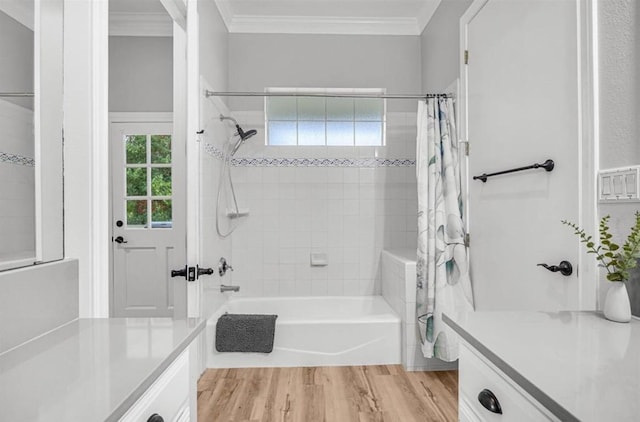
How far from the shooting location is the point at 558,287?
1.68 m

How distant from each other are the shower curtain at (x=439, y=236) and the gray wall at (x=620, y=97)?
1.29 metres

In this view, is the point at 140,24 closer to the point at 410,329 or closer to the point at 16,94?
the point at 16,94

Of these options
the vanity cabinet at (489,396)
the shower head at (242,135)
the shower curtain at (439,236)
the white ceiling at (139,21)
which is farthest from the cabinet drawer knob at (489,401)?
the white ceiling at (139,21)

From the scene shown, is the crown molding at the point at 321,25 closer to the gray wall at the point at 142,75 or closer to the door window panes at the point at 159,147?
the gray wall at the point at 142,75

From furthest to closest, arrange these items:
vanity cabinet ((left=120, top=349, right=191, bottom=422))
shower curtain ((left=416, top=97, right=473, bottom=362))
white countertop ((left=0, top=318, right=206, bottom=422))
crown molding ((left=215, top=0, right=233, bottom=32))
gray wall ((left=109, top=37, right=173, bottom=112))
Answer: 1. gray wall ((left=109, top=37, right=173, bottom=112))
2. crown molding ((left=215, top=0, right=233, bottom=32))
3. shower curtain ((left=416, top=97, right=473, bottom=362))
4. vanity cabinet ((left=120, top=349, right=191, bottom=422))
5. white countertop ((left=0, top=318, right=206, bottom=422))

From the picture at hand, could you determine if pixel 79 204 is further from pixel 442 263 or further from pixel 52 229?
pixel 442 263

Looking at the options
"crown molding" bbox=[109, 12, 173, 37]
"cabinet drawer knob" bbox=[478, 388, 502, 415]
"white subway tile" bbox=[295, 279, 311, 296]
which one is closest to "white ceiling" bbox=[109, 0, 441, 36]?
"crown molding" bbox=[109, 12, 173, 37]

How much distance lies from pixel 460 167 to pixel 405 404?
1.53 meters

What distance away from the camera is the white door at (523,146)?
5.25ft

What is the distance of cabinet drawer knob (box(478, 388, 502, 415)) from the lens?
2.87 feet

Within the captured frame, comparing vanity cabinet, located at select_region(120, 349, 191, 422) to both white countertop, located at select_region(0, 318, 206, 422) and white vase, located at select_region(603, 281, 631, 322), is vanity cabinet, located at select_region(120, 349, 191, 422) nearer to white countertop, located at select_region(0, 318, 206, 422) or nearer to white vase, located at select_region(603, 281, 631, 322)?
white countertop, located at select_region(0, 318, 206, 422)

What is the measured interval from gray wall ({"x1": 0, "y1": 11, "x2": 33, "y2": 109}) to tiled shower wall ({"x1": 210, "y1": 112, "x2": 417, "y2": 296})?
2.61m

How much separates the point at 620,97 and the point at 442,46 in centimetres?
211

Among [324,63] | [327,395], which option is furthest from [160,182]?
[327,395]
